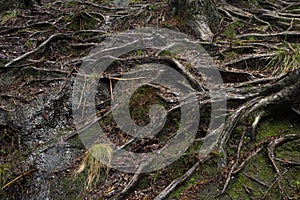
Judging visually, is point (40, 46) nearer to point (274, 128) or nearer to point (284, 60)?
point (284, 60)

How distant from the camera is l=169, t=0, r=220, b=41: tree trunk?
6088 mm

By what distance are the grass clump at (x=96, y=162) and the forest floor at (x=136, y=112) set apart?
7 cm

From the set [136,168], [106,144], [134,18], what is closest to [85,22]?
[134,18]

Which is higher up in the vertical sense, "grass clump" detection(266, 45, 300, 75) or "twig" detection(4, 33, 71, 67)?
"grass clump" detection(266, 45, 300, 75)

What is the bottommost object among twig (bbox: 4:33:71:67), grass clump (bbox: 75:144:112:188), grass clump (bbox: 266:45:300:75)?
grass clump (bbox: 75:144:112:188)

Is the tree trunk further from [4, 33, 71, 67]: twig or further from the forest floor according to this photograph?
[4, 33, 71, 67]: twig

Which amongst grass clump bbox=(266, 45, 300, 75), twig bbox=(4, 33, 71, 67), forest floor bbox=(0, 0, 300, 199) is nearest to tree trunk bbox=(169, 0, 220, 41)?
forest floor bbox=(0, 0, 300, 199)

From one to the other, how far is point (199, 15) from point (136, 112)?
8.75 feet

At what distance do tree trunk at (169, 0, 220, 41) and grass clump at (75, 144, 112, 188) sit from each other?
301cm

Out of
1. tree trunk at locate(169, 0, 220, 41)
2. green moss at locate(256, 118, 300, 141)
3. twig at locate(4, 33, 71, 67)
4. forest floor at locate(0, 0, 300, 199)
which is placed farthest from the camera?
tree trunk at locate(169, 0, 220, 41)

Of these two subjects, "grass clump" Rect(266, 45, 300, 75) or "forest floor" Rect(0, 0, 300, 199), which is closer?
"forest floor" Rect(0, 0, 300, 199)

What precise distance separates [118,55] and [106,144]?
1.95m

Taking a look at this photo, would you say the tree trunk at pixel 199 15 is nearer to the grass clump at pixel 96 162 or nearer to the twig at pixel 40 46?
the twig at pixel 40 46

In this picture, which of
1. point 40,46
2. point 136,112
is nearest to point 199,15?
point 136,112
